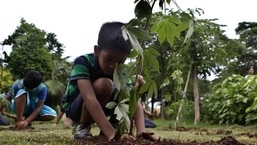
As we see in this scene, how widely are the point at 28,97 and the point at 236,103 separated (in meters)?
3.16

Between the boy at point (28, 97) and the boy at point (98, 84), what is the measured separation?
2.14 metres

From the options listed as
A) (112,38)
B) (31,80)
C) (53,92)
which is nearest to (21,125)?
(31,80)

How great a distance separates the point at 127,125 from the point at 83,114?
0.89 m

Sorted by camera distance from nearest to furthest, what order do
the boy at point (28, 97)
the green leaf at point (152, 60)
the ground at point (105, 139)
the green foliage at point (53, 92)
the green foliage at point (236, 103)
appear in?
the green leaf at point (152, 60) → the ground at point (105, 139) → the boy at point (28, 97) → the green foliage at point (236, 103) → the green foliage at point (53, 92)

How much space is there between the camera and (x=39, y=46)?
35.7 feet

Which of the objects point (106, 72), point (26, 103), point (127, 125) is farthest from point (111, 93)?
point (26, 103)

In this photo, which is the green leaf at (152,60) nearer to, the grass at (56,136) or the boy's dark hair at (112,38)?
the boy's dark hair at (112,38)

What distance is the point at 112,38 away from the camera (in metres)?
1.91

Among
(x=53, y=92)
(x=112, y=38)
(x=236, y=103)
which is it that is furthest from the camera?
(x=53, y=92)

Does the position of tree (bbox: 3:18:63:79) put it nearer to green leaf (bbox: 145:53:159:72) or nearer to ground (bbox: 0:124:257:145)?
ground (bbox: 0:124:257:145)

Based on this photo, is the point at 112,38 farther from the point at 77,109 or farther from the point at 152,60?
the point at 77,109

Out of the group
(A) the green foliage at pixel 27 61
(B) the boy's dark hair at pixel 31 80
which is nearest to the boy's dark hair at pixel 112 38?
(B) the boy's dark hair at pixel 31 80

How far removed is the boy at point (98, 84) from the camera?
1906mm

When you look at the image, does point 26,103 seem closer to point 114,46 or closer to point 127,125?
point 114,46
